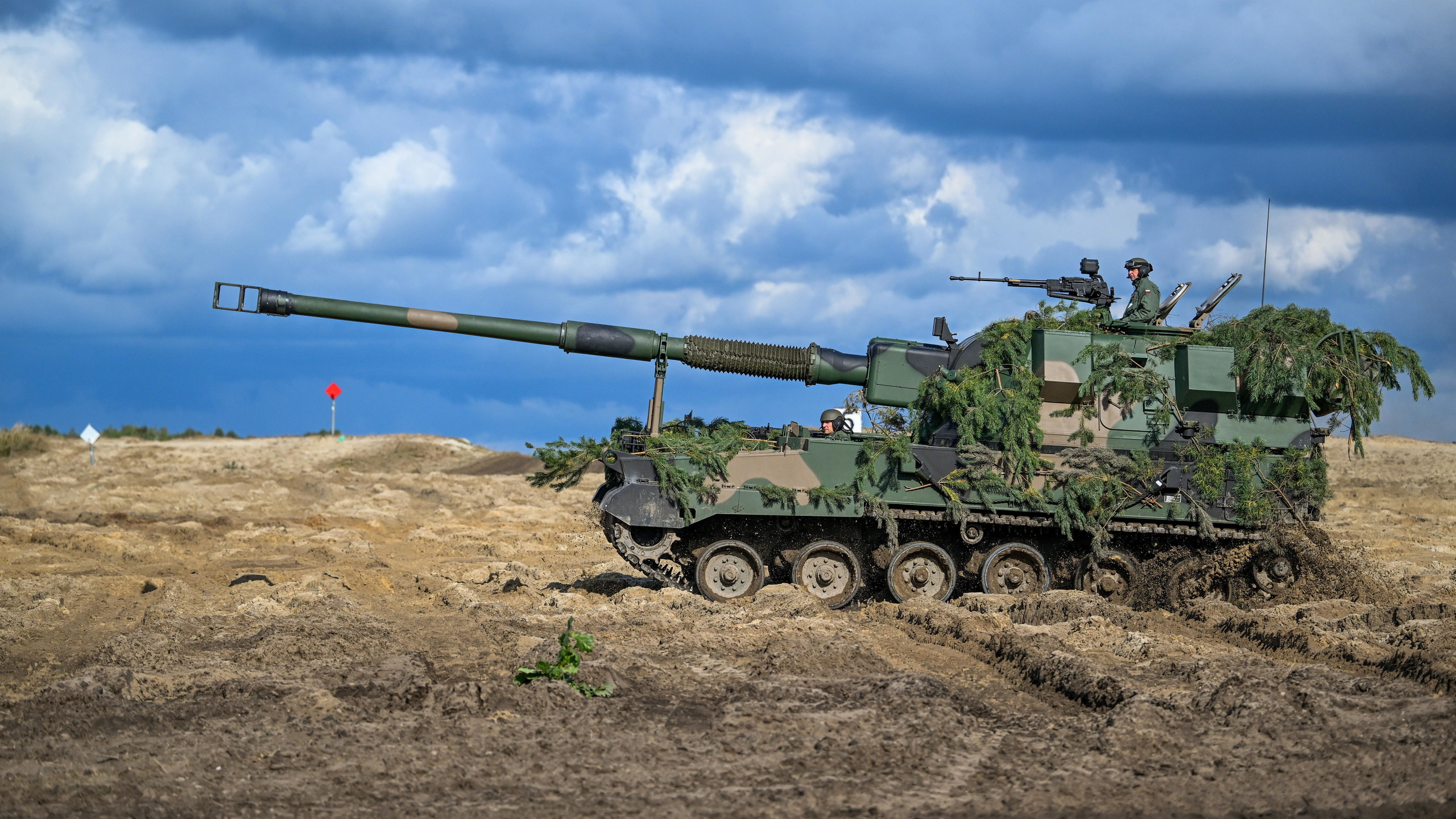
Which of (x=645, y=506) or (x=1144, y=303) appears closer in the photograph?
(x=645, y=506)

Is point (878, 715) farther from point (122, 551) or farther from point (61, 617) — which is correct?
point (122, 551)

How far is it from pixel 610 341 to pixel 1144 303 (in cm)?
637

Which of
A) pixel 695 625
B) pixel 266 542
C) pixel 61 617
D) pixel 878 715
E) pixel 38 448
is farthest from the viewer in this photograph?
pixel 38 448

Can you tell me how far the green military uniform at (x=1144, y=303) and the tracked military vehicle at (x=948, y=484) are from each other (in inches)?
14.4

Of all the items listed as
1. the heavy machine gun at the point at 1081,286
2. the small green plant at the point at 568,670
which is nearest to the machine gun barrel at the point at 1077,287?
the heavy machine gun at the point at 1081,286

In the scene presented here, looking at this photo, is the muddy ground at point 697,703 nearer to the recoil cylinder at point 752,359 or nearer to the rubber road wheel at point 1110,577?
the rubber road wheel at point 1110,577

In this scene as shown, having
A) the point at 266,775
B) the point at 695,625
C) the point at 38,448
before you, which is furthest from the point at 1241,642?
the point at 38,448

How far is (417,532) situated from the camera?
2302 centimetres

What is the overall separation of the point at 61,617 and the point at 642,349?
22.6 ft

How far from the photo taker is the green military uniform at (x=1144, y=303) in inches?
548

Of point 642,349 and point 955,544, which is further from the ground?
point 642,349

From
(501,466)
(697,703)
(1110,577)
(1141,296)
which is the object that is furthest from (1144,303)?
(501,466)

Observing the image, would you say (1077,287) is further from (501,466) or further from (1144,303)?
(501,466)

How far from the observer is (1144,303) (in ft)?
45.8
